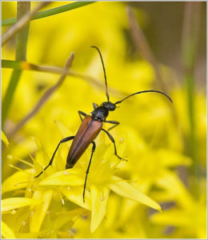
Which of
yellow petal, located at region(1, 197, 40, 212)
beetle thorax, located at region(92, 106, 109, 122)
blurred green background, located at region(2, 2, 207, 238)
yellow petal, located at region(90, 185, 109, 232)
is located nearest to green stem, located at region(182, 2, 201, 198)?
blurred green background, located at region(2, 2, 207, 238)

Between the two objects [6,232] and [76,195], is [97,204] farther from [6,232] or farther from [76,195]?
[6,232]

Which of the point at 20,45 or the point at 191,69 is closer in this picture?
the point at 20,45

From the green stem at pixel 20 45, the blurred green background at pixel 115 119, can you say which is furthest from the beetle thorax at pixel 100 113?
the green stem at pixel 20 45

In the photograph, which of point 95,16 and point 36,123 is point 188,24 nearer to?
point 36,123

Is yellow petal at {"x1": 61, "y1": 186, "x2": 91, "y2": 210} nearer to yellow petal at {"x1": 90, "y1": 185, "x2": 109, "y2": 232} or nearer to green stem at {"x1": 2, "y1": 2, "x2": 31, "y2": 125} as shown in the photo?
yellow petal at {"x1": 90, "y1": 185, "x2": 109, "y2": 232}

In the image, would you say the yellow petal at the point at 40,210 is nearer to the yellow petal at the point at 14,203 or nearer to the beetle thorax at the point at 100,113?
the yellow petal at the point at 14,203

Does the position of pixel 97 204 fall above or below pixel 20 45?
below

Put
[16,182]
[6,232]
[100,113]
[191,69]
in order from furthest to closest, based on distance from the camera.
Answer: [191,69] < [100,113] < [16,182] < [6,232]

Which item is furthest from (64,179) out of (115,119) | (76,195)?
(115,119)
